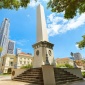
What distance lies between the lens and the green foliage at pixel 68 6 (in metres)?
6.01

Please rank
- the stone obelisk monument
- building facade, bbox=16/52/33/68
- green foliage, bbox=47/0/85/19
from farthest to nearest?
1. building facade, bbox=16/52/33/68
2. the stone obelisk monument
3. green foliage, bbox=47/0/85/19

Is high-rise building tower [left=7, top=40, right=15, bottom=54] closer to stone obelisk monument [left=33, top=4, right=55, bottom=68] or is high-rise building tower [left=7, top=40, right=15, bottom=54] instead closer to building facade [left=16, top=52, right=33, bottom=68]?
building facade [left=16, top=52, right=33, bottom=68]

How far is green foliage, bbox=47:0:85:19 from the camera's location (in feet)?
19.7

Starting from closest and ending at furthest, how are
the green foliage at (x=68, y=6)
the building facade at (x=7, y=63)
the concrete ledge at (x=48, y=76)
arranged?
the green foliage at (x=68, y=6) → the concrete ledge at (x=48, y=76) → the building facade at (x=7, y=63)

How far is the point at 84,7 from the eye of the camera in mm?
6453

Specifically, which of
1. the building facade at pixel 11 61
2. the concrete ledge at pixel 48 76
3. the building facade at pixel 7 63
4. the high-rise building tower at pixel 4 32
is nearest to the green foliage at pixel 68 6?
the concrete ledge at pixel 48 76

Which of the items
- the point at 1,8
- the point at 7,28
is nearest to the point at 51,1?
the point at 1,8

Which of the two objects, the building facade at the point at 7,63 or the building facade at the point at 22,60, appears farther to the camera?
the building facade at the point at 22,60

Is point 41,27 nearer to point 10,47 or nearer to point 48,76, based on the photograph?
point 48,76

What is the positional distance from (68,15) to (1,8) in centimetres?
441

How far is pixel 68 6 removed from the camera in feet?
20.3

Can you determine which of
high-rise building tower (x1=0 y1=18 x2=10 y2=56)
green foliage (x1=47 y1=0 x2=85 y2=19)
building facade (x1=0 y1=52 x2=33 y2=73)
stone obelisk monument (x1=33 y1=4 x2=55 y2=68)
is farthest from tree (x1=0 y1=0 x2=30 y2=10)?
high-rise building tower (x1=0 y1=18 x2=10 y2=56)

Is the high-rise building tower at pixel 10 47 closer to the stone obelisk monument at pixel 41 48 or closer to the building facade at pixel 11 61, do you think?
the building facade at pixel 11 61

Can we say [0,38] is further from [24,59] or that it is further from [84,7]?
[84,7]
